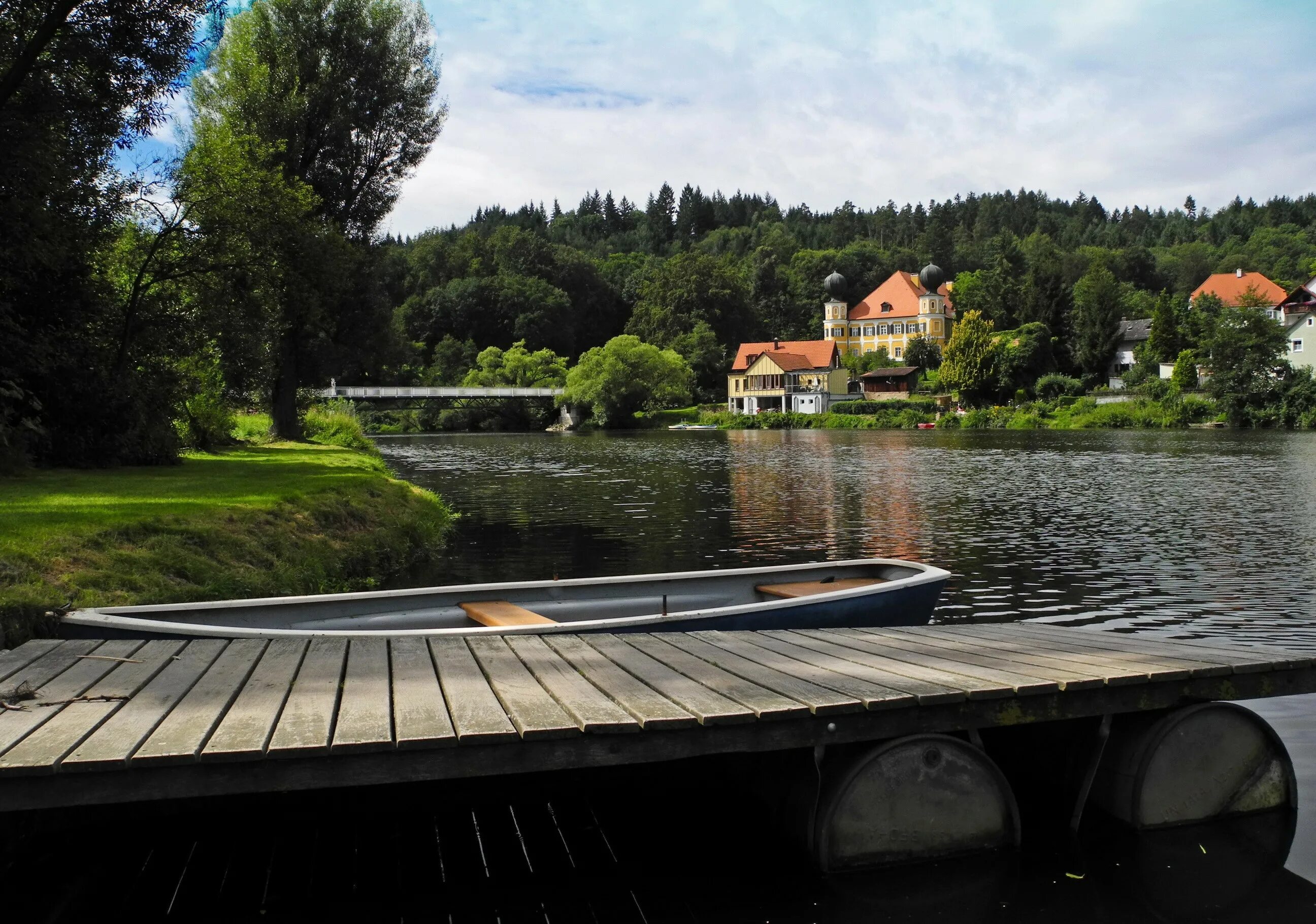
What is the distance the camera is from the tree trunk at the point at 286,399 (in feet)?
116

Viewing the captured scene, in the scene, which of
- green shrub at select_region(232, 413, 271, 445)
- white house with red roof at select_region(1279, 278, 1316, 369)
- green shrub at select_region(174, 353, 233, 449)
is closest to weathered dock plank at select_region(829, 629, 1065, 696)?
green shrub at select_region(174, 353, 233, 449)

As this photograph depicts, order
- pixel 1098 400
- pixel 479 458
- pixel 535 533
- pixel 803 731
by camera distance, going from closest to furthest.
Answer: pixel 803 731
pixel 535 533
pixel 479 458
pixel 1098 400

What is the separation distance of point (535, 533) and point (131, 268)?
1114 cm

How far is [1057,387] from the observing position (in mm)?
97625

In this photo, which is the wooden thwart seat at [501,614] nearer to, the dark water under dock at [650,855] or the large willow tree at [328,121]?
the dark water under dock at [650,855]

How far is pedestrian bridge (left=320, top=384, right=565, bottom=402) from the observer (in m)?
101

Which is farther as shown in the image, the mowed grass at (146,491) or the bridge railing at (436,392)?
the bridge railing at (436,392)

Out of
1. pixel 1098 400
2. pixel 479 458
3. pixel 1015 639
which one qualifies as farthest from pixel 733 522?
pixel 1098 400

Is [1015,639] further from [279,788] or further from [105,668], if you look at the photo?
[105,668]

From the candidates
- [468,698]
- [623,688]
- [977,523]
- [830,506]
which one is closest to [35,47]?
[468,698]

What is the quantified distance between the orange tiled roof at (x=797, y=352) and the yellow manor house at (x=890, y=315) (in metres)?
17.9

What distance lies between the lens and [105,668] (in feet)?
20.2

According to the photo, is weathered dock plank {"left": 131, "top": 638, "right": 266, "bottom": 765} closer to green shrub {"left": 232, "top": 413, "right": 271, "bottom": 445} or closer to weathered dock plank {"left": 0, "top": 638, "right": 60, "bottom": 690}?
weathered dock plank {"left": 0, "top": 638, "right": 60, "bottom": 690}

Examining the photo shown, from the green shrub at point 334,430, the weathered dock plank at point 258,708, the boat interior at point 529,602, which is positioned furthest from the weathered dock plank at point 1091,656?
the green shrub at point 334,430
